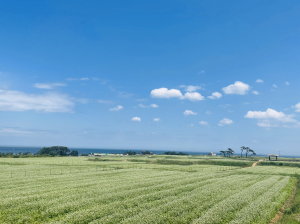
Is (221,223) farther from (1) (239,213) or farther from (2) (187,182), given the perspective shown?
(2) (187,182)

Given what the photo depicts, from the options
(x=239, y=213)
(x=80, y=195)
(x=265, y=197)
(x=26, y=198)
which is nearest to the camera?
(x=239, y=213)

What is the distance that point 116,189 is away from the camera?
31.6 m

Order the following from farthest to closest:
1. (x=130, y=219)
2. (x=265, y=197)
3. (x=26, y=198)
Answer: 1. (x=265, y=197)
2. (x=26, y=198)
3. (x=130, y=219)

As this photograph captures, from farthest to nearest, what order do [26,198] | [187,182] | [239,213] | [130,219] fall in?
[187,182] < [26,198] < [239,213] < [130,219]

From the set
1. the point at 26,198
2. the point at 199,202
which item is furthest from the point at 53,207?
the point at 199,202

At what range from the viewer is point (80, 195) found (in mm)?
27516

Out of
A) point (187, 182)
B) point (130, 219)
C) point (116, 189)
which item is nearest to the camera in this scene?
point (130, 219)

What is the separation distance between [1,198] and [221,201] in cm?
2608

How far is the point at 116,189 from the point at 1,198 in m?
14.0

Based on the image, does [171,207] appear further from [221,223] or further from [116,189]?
[116,189]

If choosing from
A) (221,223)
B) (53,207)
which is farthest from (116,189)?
(221,223)

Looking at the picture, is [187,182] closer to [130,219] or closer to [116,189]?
[116,189]

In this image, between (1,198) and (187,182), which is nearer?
(1,198)

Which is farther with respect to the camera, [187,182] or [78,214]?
[187,182]
